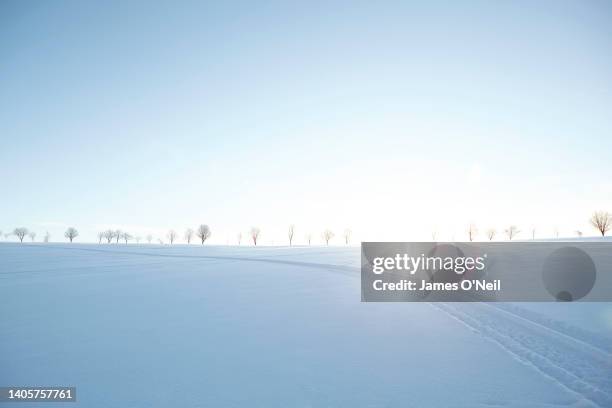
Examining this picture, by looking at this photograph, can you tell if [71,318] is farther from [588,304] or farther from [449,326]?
[588,304]

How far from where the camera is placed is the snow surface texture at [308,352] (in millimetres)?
4570

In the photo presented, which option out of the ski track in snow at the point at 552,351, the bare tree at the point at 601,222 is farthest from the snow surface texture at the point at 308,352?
the bare tree at the point at 601,222

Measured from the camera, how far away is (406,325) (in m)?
8.09

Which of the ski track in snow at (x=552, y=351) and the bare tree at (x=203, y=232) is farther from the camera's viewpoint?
the bare tree at (x=203, y=232)

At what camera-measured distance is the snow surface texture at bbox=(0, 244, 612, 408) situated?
180 inches

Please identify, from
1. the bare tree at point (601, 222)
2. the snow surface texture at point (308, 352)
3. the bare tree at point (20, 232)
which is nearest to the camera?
the snow surface texture at point (308, 352)

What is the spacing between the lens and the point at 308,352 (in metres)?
6.20

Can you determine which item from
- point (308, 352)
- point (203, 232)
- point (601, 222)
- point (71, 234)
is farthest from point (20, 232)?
point (601, 222)

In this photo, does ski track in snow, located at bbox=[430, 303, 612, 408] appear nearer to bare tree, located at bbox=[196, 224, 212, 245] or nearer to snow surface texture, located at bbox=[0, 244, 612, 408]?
snow surface texture, located at bbox=[0, 244, 612, 408]

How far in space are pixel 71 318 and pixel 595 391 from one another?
42.3 ft

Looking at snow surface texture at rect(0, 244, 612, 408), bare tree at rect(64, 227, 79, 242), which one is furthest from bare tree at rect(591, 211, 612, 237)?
bare tree at rect(64, 227, 79, 242)

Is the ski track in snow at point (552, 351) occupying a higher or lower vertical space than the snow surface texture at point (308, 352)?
higher

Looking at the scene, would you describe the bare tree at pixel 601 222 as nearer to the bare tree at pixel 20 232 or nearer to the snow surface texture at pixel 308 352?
the snow surface texture at pixel 308 352

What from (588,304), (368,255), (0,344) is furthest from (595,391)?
(368,255)
